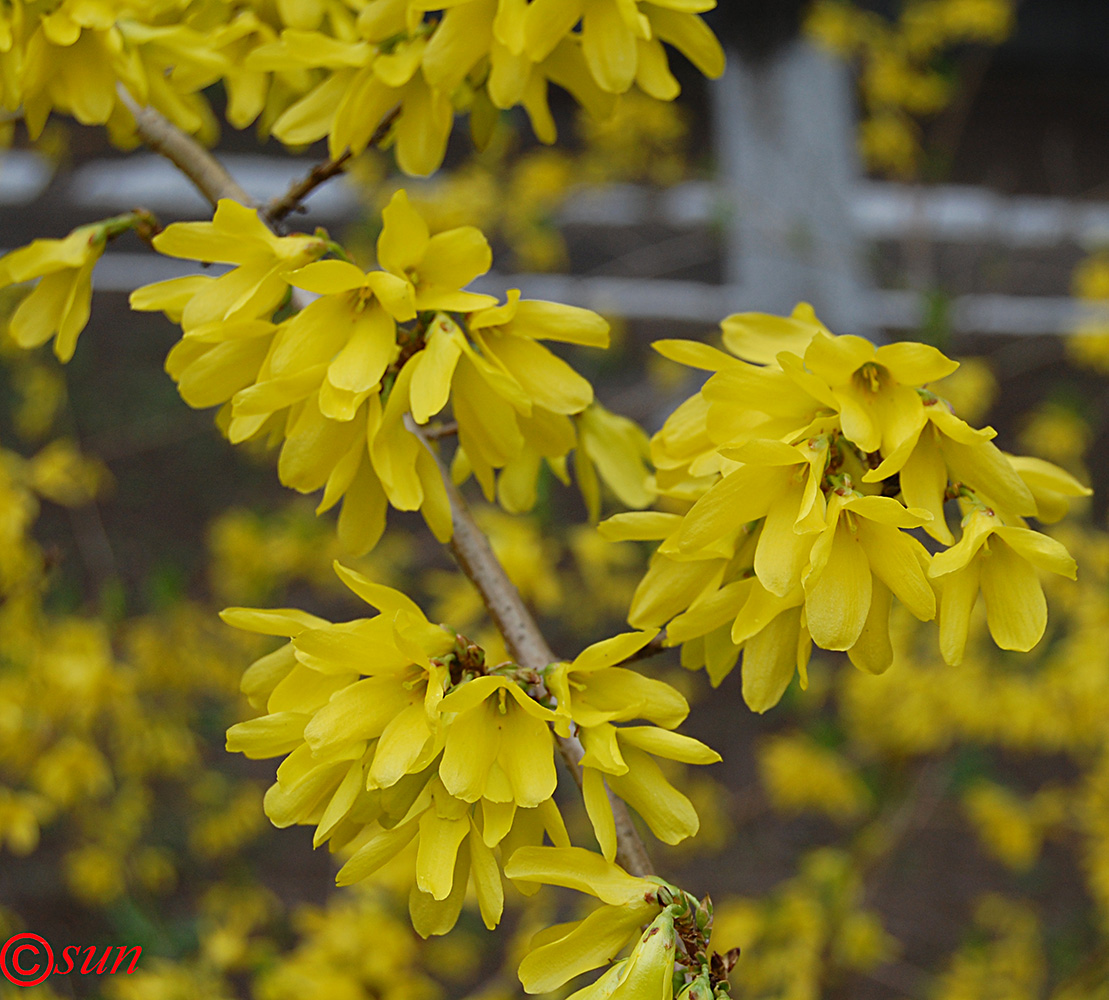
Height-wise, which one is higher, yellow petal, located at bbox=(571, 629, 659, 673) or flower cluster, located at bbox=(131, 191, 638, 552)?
flower cluster, located at bbox=(131, 191, 638, 552)

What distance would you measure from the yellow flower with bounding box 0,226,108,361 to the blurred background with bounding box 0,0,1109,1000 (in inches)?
30.9

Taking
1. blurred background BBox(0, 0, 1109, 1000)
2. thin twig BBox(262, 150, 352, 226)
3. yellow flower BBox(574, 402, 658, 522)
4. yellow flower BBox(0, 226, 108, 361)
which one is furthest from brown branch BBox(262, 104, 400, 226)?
blurred background BBox(0, 0, 1109, 1000)

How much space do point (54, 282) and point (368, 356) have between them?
296 millimetres

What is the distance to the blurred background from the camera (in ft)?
5.58

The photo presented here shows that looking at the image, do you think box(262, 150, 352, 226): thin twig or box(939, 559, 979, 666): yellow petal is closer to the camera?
box(939, 559, 979, 666): yellow petal

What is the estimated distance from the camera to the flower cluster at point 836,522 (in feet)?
1.35

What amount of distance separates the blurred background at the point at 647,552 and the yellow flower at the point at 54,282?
2.57 ft

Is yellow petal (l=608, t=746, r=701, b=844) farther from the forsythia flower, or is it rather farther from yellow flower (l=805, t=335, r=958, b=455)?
the forsythia flower

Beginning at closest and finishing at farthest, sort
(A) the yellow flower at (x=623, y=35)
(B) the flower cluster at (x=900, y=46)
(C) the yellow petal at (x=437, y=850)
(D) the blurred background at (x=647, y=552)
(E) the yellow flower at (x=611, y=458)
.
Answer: (C) the yellow petal at (x=437, y=850), (A) the yellow flower at (x=623, y=35), (E) the yellow flower at (x=611, y=458), (D) the blurred background at (x=647, y=552), (B) the flower cluster at (x=900, y=46)

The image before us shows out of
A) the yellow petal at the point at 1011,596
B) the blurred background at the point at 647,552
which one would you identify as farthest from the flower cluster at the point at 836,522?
the blurred background at the point at 647,552

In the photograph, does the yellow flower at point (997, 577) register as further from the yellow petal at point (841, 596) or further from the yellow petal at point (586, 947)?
the yellow petal at point (586, 947)

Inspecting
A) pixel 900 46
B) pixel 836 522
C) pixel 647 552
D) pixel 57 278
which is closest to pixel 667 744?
pixel 836 522

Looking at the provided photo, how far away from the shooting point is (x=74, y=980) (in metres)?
1.99

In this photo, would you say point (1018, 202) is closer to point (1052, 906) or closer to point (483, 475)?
point (1052, 906)
